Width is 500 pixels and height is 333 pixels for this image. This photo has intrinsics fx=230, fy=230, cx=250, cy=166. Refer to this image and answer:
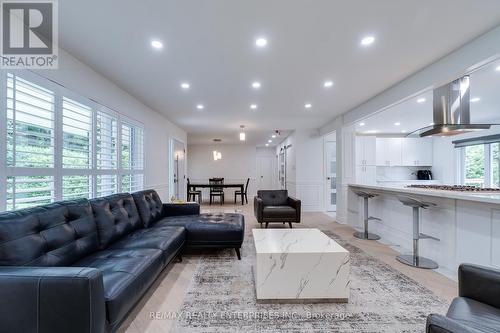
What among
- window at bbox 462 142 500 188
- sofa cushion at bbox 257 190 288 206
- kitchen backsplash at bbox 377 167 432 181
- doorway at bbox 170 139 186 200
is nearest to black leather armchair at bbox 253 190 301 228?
sofa cushion at bbox 257 190 288 206

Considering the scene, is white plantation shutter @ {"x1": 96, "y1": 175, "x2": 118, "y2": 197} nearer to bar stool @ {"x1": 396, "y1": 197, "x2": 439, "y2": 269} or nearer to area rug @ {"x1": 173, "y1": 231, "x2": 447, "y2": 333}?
area rug @ {"x1": 173, "y1": 231, "x2": 447, "y2": 333}

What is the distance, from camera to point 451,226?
2.81 m

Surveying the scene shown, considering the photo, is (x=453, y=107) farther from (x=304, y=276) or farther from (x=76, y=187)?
(x=76, y=187)

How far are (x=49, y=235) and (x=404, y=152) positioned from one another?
28.1 ft

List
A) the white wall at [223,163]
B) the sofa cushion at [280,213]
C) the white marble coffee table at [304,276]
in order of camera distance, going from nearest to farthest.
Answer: the white marble coffee table at [304,276], the sofa cushion at [280,213], the white wall at [223,163]

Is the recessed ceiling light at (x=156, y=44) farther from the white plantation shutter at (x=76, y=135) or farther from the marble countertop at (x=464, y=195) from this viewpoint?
the marble countertop at (x=464, y=195)

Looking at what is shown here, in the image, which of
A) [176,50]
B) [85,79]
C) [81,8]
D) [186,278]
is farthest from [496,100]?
[85,79]

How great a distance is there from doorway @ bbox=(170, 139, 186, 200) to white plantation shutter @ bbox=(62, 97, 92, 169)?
3267 mm

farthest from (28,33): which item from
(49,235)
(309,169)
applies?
(309,169)

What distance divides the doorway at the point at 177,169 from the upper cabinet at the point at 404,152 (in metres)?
6.21

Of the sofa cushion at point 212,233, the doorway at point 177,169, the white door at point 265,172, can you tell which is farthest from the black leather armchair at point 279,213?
the white door at point 265,172

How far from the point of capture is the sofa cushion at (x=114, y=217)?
2.37 m

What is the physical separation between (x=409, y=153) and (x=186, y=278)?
763cm

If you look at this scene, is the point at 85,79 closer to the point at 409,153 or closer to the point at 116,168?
the point at 116,168
